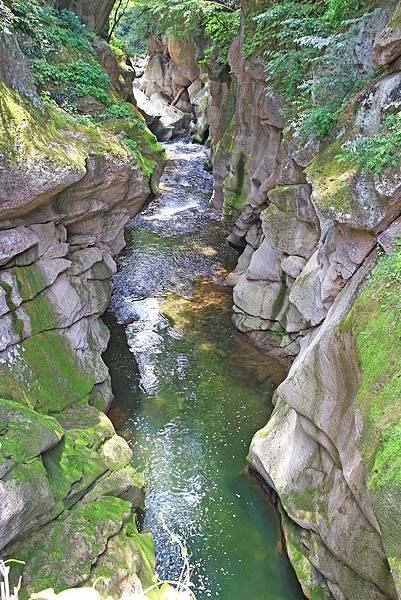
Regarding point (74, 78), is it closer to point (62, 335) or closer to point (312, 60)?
point (312, 60)

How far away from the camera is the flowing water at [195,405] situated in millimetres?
8781

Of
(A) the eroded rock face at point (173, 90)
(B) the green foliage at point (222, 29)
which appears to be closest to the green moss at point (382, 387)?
(B) the green foliage at point (222, 29)

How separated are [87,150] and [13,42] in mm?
2434

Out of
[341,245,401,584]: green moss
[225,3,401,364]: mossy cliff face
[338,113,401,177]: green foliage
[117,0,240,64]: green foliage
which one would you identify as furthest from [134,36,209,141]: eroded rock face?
[341,245,401,584]: green moss

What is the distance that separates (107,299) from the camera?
43.4ft

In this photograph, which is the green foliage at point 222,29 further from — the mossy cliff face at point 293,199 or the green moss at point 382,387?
the green moss at point 382,387

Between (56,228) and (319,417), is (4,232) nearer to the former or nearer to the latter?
(56,228)

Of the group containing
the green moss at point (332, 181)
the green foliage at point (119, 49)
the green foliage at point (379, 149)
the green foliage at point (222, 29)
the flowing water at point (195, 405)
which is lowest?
the flowing water at point (195, 405)

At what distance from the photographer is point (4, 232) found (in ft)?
31.8

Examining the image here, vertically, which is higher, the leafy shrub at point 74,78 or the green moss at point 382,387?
the leafy shrub at point 74,78

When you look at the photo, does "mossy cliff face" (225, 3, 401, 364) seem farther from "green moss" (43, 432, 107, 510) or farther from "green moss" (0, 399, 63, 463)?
"green moss" (0, 399, 63, 463)

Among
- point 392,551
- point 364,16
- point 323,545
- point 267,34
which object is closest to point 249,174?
point 267,34

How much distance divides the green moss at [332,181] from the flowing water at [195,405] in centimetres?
525

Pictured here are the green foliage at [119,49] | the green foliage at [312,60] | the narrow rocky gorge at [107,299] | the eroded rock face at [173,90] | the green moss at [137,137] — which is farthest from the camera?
the eroded rock face at [173,90]
